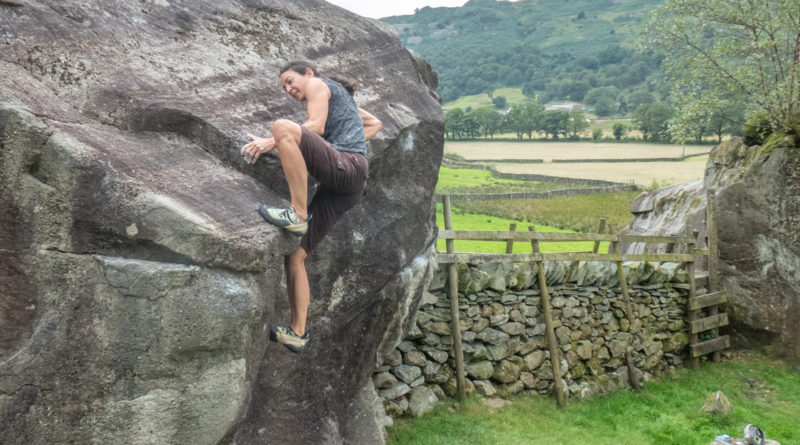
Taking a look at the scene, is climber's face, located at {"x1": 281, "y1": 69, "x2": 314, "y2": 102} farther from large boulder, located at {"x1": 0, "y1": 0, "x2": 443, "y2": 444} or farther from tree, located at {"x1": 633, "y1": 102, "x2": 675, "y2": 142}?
tree, located at {"x1": 633, "y1": 102, "x2": 675, "y2": 142}

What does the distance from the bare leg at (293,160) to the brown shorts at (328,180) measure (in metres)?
0.07

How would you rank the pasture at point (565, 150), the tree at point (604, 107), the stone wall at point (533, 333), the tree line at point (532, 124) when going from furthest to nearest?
the tree at point (604, 107)
the tree line at point (532, 124)
the pasture at point (565, 150)
the stone wall at point (533, 333)

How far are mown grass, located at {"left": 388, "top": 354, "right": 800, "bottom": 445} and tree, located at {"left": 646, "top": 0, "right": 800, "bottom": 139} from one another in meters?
6.35

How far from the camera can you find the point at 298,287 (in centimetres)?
623

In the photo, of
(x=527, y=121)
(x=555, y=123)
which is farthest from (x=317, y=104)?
(x=527, y=121)

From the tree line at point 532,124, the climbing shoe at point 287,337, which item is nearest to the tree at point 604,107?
the tree line at point 532,124

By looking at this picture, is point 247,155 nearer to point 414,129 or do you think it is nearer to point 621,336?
point 414,129

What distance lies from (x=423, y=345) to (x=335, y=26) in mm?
5669

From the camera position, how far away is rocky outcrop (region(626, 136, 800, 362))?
14977mm

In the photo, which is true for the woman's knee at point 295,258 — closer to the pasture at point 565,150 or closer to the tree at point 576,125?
the pasture at point 565,150

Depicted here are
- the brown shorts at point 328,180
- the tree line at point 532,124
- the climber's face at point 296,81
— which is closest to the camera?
the brown shorts at point 328,180

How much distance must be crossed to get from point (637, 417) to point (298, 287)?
8758 millimetres

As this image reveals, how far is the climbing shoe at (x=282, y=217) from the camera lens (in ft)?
18.4

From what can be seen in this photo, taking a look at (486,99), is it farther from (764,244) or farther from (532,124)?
(764,244)
